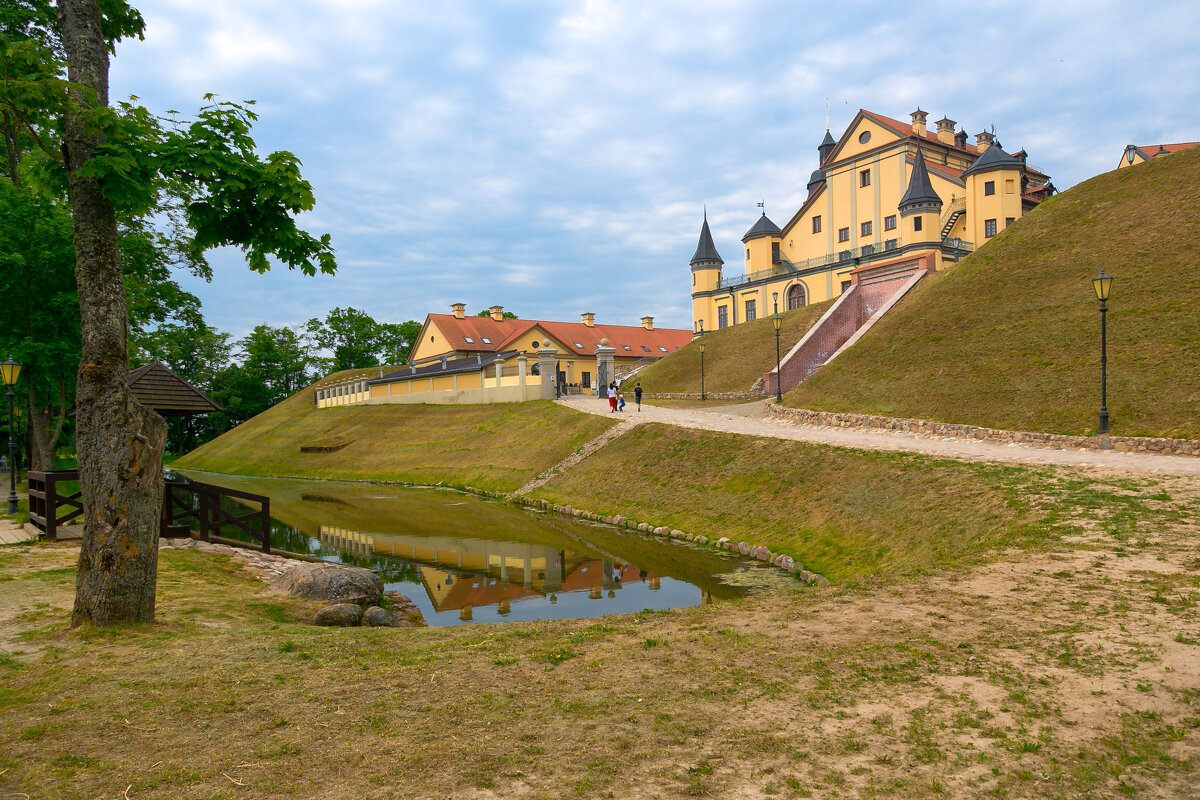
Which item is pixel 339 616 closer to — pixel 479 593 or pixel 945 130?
pixel 479 593

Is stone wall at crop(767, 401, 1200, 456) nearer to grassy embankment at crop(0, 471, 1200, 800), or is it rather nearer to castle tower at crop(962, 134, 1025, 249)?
grassy embankment at crop(0, 471, 1200, 800)

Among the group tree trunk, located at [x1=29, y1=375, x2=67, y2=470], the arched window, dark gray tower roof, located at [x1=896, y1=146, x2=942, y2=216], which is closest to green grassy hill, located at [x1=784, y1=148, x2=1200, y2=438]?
dark gray tower roof, located at [x1=896, y1=146, x2=942, y2=216]

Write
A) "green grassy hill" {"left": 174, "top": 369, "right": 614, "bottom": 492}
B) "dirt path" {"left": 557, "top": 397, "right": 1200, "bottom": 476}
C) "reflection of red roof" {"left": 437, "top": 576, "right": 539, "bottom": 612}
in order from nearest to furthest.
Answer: "reflection of red roof" {"left": 437, "top": 576, "right": 539, "bottom": 612} → "dirt path" {"left": 557, "top": 397, "right": 1200, "bottom": 476} → "green grassy hill" {"left": 174, "top": 369, "right": 614, "bottom": 492}

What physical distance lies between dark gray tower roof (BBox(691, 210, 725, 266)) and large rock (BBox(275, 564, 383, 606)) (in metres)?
51.8

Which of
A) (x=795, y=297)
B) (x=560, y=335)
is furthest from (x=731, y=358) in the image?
(x=560, y=335)

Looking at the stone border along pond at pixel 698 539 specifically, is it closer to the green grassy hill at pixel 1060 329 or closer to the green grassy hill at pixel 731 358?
the green grassy hill at pixel 1060 329

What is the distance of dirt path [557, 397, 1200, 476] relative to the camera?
14.5 meters

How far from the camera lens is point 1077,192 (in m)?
31.6

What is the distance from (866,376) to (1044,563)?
759 inches

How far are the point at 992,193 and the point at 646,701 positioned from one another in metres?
48.0

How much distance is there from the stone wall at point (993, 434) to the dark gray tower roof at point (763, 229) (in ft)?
105

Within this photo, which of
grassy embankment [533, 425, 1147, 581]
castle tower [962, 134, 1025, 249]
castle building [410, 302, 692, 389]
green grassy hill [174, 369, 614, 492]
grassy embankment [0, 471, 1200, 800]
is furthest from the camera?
castle building [410, 302, 692, 389]

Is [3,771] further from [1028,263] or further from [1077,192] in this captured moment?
[1077,192]

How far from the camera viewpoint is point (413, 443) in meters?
41.3
